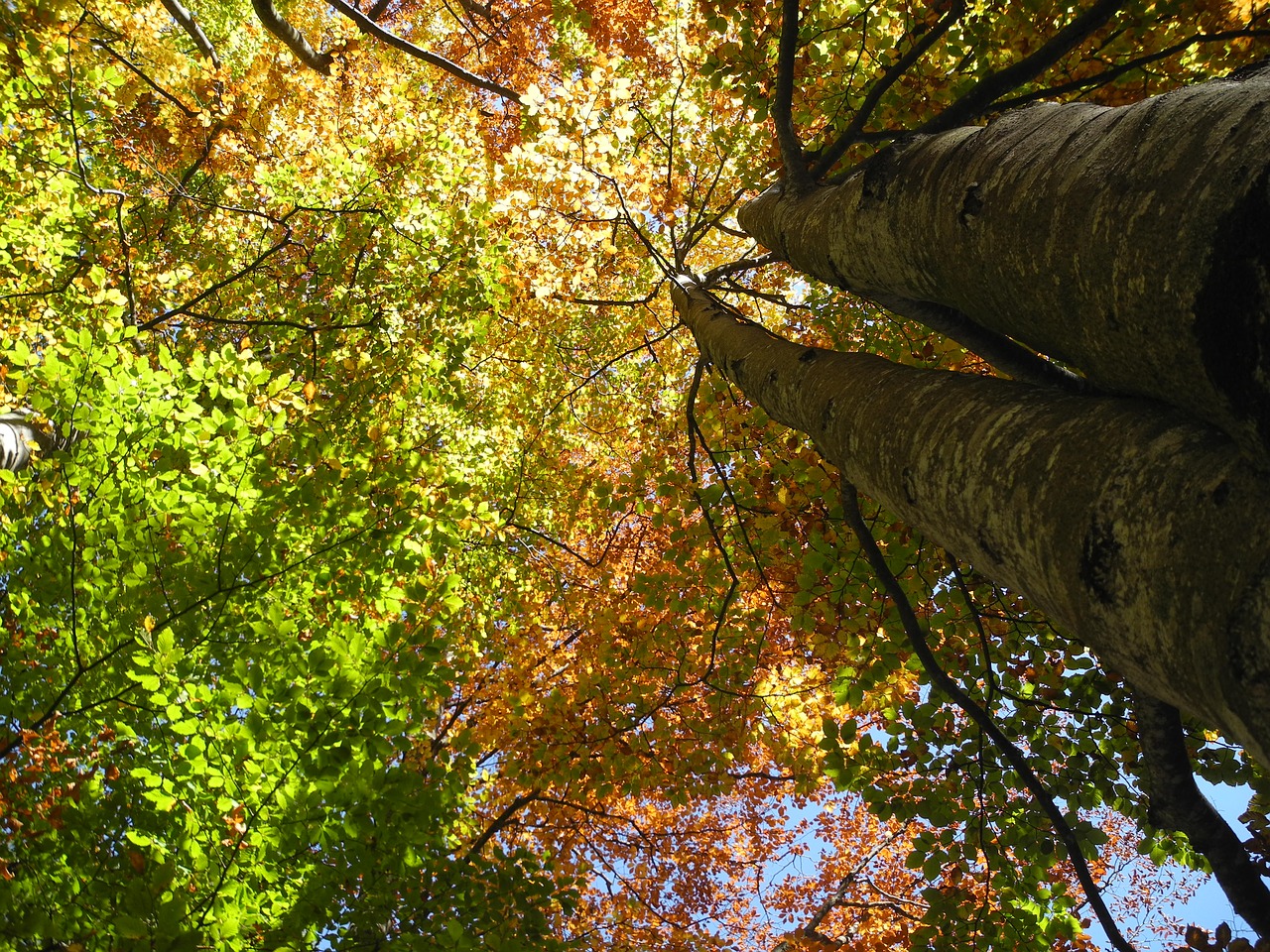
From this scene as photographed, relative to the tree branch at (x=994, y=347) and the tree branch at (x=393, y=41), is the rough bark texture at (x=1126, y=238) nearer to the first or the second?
the tree branch at (x=994, y=347)

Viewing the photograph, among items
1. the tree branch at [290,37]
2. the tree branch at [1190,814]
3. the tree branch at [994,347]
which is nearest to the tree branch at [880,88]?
the tree branch at [994,347]

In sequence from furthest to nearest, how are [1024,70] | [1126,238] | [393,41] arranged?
[393,41] < [1024,70] < [1126,238]

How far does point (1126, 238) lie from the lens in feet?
3.99

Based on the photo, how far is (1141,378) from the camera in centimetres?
128

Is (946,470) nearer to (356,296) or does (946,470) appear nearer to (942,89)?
(942,89)

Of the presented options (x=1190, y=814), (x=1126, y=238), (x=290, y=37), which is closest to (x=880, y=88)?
(x=1126, y=238)

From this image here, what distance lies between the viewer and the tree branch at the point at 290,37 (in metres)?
9.17

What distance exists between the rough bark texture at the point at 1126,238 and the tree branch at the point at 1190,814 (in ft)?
7.18

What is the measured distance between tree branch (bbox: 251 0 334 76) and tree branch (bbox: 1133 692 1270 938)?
1190 cm

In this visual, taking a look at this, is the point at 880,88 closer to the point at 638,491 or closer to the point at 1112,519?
the point at 1112,519

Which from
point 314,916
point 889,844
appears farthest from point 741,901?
point 314,916

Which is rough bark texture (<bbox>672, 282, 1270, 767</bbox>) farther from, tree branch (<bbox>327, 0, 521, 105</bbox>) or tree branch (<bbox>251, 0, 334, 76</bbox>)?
tree branch (<bbox>251, 0, 334, 76</bbox>)

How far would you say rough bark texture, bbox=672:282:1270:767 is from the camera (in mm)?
917

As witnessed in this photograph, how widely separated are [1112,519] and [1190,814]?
2.91 meters
